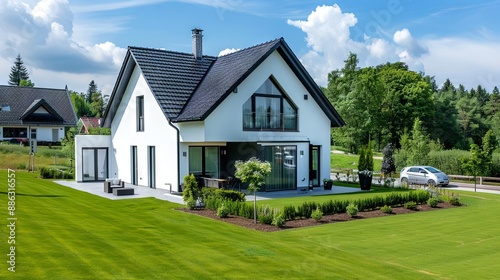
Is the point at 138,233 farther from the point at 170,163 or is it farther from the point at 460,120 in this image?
the point at 460,120

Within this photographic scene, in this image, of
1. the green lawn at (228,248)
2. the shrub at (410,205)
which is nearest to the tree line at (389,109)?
the shrub at (410,205)

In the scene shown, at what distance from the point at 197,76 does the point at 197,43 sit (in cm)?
269

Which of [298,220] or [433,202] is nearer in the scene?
[298,220]

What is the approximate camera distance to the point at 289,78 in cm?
2328

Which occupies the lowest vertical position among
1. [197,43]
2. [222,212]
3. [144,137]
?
[222,212]

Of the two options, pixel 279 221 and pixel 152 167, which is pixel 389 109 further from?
pixel 279 221

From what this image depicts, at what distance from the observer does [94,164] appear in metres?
28.0

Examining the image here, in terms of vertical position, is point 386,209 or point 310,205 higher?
point 310,205

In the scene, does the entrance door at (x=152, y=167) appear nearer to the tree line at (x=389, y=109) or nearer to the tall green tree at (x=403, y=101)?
the tree line at (x=389, y=109)

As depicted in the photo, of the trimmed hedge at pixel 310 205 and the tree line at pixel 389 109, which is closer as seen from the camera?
the trimmed hedge at pixel 310 205

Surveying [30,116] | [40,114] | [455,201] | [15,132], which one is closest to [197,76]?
[455,201]

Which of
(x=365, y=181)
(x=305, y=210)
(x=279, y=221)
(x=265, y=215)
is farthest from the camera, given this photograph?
(x=365, y=181)

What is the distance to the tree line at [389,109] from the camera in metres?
53.4

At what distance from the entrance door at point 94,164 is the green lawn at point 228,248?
47.2ft
